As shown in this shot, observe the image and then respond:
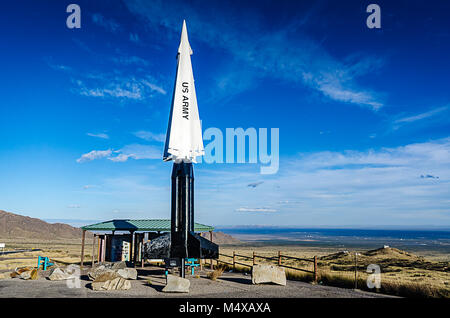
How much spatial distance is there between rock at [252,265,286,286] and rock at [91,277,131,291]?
481cm

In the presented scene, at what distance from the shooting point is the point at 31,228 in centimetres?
9888

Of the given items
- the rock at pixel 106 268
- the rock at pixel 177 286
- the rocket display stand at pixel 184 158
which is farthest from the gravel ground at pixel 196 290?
the rocket display stand at pixel 184 158

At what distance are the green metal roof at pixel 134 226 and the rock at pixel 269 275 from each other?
5.64 meters

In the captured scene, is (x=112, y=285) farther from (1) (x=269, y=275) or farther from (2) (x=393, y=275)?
(2) (x=393, y=275)

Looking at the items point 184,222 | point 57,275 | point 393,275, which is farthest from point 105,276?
point 393,275

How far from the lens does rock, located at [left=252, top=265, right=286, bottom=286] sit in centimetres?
1348

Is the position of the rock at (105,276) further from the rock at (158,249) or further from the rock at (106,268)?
the rock at (106,268)

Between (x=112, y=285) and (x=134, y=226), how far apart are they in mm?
6825

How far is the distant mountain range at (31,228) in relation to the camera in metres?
90.4

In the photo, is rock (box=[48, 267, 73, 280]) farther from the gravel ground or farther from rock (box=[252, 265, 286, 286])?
rock (box=[252, 265, 286, 286])

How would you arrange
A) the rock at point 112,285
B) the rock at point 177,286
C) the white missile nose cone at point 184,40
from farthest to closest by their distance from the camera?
the white missile nose cone at point 184,40, the rock at point 112,285, the rock at point 177,286

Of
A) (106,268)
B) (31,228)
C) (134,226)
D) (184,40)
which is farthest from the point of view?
(31,228)

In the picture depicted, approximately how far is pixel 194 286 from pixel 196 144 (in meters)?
5.79
